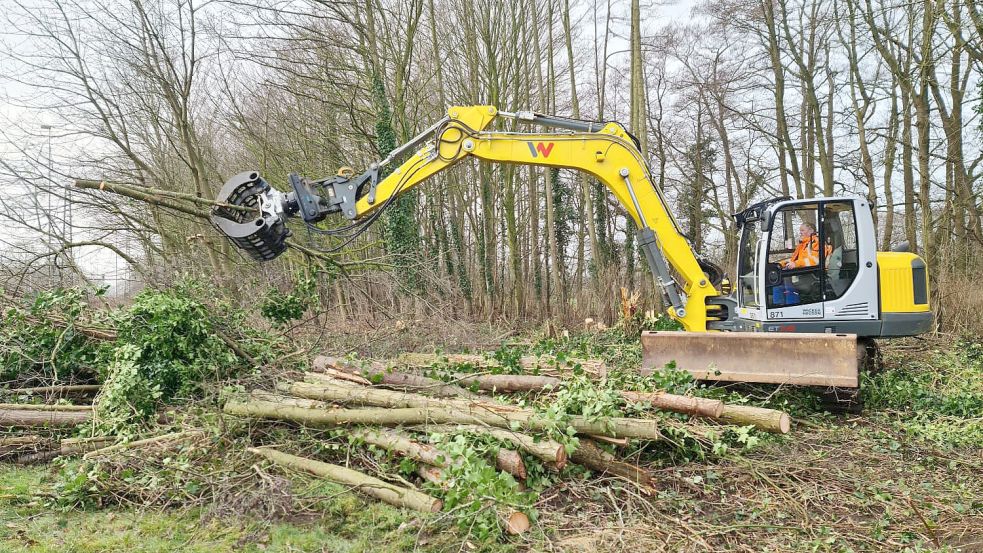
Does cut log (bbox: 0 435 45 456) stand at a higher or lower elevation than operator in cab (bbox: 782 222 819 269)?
lower

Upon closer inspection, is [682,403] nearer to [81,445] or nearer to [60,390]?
[81,445]

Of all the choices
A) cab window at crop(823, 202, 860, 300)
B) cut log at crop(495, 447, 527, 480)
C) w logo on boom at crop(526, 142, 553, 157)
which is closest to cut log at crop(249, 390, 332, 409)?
cut log at crop(495, 447, 527, 480)

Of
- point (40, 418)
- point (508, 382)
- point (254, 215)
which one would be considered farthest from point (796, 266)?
point (40, 418)

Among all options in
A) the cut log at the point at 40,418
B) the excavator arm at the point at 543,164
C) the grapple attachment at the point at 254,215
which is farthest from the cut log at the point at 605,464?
the cut log at the point at 40,418

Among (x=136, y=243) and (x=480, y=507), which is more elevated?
(x=136, y=243)

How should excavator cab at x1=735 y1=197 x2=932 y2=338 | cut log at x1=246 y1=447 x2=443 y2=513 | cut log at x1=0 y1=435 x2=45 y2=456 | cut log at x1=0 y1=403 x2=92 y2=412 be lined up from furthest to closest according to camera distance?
excavator cab at x1=735 y1=197 x2=932 y2=338 → cut log at x1=0 y1=403 x2=92 y2=412 → cut log at x1=0 y1=435 x2=45 y2=456 → cut log at x1=246 y1=447 x2=443 y2=513

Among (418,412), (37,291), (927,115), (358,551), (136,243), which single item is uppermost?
(927,115)

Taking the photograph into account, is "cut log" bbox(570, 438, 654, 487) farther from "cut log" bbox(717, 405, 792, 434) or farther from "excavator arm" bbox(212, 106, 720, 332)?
"excavator arm" bbox(212, 106, 720, 332)

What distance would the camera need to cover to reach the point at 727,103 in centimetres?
2008

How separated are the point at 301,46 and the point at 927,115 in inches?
541

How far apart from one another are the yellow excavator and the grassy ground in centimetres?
111

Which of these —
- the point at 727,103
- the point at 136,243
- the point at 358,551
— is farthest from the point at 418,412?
the point at 727,103

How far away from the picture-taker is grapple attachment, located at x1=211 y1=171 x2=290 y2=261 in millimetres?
6391

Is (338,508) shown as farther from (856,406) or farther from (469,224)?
(469,224)
